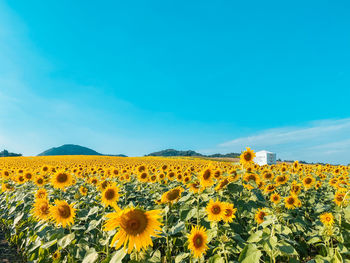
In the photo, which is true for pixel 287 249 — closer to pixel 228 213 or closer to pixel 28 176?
pixel 228 213

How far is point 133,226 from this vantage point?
6.79 ft

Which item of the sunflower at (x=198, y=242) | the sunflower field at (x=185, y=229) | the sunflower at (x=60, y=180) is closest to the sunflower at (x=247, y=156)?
the sunflower field at (x=185, y=229)

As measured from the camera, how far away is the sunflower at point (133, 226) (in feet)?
6.71

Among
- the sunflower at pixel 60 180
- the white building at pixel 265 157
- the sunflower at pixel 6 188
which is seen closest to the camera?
the sunflower at pixel 60 180

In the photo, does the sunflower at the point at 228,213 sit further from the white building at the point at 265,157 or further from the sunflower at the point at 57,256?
the white building at the point at 265,157

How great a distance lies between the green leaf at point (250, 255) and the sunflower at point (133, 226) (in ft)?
3.15

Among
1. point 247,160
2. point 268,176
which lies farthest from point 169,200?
point 268,176

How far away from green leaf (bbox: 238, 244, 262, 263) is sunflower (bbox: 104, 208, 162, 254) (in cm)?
96

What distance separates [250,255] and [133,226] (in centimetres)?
129

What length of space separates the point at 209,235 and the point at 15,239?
6.07 meters

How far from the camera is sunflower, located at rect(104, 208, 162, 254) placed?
6.71 feet

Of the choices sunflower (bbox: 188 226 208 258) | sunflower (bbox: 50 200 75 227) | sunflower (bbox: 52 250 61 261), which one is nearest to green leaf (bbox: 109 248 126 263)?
sunflower (bbox: 188 226 208 258)

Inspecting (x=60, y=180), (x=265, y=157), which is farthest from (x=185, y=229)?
(x=265, y=157)

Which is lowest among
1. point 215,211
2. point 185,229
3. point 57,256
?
point 57,256
